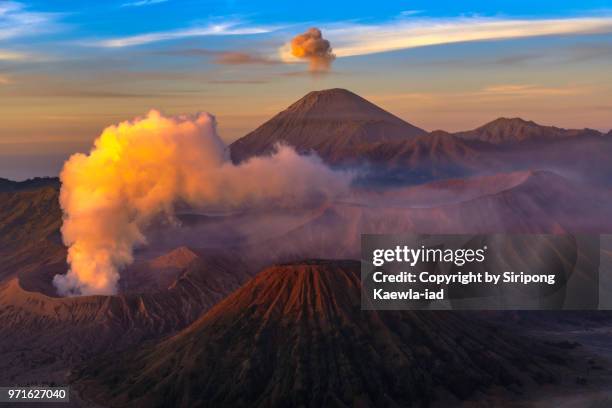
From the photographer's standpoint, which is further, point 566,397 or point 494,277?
point 494,277

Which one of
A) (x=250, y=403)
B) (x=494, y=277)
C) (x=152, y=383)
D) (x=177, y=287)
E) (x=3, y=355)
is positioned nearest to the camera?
(x=250, y=403)

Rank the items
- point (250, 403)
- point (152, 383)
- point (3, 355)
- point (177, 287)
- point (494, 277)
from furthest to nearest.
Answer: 1. point (494, 277)
2. point (177, 287)
3. point (3, 355)
4. point (152, 383)
5. point (250, 403)

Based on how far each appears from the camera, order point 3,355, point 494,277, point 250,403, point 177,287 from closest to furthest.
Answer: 1. point 250,403
2. point 3,355
3. point 177,287
4. point 494,277

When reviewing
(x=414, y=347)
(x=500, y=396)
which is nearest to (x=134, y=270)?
(x=414, y=347)

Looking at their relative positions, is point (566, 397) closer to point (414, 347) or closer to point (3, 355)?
point (414, 347)

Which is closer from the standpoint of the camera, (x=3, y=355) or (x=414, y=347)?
(x=414, y=347)

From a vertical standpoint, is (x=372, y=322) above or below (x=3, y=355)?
above

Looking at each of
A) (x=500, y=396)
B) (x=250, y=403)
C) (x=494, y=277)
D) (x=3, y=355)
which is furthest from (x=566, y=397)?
(x=3, y=355)

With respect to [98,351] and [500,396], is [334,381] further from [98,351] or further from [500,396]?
[98,351]
